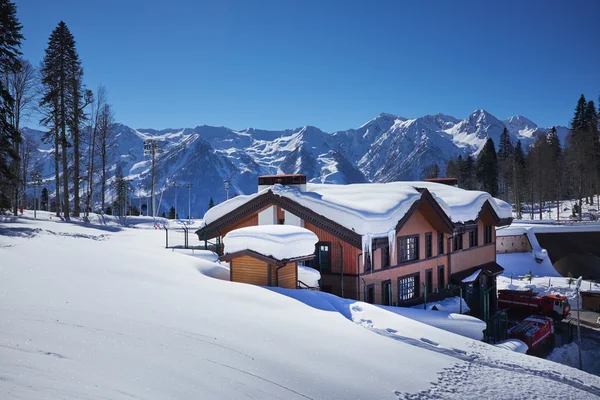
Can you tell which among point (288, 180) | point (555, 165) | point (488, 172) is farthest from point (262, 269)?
point (555, 165)

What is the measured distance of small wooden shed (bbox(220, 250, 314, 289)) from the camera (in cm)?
1750

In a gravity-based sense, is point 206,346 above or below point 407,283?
above

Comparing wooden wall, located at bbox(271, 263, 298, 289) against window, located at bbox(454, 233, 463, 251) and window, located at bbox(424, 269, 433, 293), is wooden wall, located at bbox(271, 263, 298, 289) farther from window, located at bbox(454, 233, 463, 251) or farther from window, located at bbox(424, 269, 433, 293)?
window, located at bbox(454, 233, 463, 251)

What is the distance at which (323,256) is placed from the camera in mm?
21859

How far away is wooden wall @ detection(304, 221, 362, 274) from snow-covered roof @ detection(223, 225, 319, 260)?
2797mm

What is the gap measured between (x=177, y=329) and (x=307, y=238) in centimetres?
1011

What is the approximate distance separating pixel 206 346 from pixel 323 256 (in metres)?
13.6

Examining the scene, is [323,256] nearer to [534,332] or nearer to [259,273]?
[259,273]

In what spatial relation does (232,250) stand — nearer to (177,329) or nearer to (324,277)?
(324,277)

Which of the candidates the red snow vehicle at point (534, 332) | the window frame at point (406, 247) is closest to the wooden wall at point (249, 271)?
the window frame at point (406, 247)

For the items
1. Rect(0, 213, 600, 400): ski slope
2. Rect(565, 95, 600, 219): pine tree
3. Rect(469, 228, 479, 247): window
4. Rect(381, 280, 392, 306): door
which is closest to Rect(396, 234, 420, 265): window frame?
Rect(381, 280, 392, 306): door

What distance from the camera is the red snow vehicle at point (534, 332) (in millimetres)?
23031

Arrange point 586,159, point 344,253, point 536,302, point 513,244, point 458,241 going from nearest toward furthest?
point 344,253 < point 458,241 < point 536,302 < point 513,244 < point 586,159

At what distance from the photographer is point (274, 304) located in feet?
44.1
